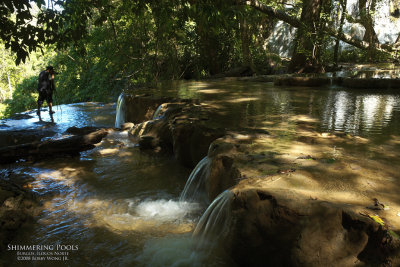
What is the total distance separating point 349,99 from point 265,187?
17.4ft

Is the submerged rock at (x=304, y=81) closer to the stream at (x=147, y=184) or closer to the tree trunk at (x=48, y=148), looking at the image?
the stream at (x=147, y=184)

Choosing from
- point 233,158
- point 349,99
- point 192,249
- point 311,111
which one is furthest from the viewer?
point 349,99

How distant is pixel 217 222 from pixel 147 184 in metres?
2.23

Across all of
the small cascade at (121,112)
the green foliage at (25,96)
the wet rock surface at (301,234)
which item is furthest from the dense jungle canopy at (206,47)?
the wet rock surface at (301,234)

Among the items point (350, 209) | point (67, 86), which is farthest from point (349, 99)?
point (67, 86)

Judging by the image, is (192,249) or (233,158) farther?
(233,158)

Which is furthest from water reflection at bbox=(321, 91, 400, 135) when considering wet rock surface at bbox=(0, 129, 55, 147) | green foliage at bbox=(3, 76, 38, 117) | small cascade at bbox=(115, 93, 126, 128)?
green foliage at bbox=(3, 76, 38, 117)

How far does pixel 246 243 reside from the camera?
2.54m

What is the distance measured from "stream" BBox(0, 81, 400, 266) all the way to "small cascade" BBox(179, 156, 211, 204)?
3.3 inches

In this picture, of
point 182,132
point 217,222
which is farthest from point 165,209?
point 182,132

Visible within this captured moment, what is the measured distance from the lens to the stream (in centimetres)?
314

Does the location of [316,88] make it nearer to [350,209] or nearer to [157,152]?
[157,152]

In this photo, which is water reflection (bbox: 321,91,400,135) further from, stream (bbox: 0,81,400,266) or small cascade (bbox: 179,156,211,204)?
small cascade (bbox: 179,156,211,204)

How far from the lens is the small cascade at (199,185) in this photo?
3.90 m
